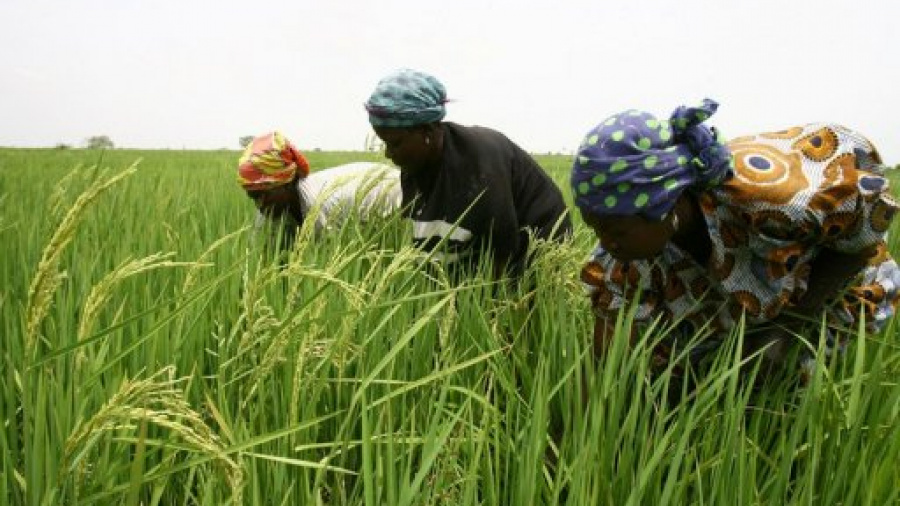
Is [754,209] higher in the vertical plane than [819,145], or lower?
lower

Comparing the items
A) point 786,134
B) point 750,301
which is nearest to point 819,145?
point 786,134

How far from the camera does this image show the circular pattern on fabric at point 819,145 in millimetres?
1246

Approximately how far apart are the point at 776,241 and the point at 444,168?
1106 mm

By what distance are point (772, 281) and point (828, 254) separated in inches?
4.9

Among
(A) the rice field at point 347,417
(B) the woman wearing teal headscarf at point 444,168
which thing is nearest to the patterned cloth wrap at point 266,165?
(B) the woman wearing teal headscarf at point 444,168

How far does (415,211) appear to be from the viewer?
2236 mm

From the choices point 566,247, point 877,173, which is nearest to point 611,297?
point 566,247

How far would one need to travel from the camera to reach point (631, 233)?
1.23 m

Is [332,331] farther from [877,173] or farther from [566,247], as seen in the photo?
[877,173]

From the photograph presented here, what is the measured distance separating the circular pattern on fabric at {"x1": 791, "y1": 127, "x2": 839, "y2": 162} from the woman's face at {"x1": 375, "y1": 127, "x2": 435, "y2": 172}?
109 cm

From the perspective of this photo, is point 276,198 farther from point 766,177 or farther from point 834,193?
point 834,193

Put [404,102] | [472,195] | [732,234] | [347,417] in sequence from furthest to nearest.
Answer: [472,195] → [404,102] → [732,234] → [347,417]

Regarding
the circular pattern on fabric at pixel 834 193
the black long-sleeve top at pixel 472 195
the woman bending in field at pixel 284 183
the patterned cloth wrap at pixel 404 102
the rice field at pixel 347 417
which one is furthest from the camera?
the woman bending in field at pixel 284 183

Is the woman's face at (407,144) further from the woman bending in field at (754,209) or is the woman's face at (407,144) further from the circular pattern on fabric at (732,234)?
the circular pattern on fabric at (732,234)
